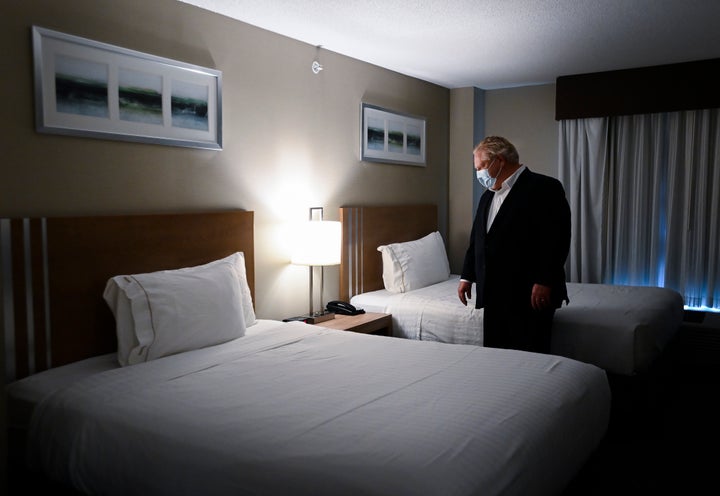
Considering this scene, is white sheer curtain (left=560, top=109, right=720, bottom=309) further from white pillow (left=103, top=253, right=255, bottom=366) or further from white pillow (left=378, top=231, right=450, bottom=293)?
white pillow (left=103, top=253, right=255, bottom=366)

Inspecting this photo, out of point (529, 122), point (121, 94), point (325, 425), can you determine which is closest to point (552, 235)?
point (325, 425)

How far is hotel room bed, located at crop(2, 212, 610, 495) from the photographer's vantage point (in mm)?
1648

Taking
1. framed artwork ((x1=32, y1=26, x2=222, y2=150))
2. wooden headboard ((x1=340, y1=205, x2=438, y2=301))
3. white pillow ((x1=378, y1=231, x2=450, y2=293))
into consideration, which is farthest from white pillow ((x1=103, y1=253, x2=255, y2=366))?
white pillow ((x1=378, y1=231, x2=450, y2=293))

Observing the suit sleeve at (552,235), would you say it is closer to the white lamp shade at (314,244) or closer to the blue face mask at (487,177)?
the blue face mask at (487,177)

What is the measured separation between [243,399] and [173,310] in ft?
2.57

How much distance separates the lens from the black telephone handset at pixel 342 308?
13.2ft

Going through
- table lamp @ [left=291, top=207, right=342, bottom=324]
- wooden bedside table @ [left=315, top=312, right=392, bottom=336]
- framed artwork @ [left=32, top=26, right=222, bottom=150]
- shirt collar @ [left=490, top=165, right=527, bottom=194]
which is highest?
framed artwork @ [left=32, top=26, right=222, bottom=150]

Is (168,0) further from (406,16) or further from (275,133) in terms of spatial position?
(406,16)

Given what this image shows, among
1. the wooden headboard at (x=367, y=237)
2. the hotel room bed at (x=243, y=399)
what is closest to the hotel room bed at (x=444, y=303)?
the wooden headboard at (x=367, y=237)

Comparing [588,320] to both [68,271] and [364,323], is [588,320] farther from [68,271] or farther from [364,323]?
[68,271]

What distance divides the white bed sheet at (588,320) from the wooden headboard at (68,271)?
159 centimetres

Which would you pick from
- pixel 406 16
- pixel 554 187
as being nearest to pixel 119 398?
pixel 554 187

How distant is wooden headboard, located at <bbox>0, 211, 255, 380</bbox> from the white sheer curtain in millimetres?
3708

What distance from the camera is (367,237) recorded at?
4.64 m
